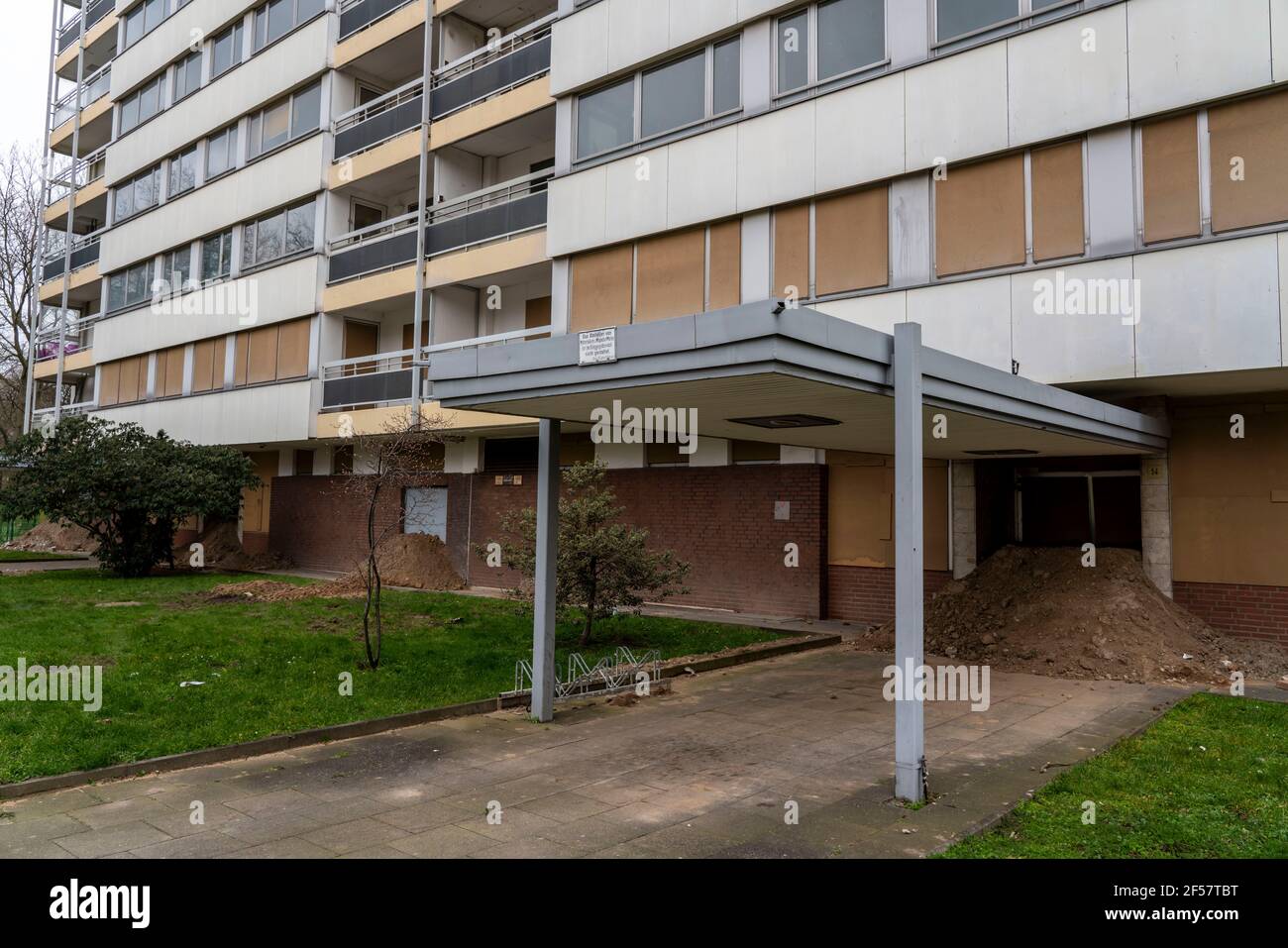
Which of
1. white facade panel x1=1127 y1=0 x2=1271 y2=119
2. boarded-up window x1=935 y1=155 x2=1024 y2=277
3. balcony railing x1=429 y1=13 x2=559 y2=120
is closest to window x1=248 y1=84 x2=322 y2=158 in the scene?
balcony railing x1=429 y1=13 x2=559 y2=120

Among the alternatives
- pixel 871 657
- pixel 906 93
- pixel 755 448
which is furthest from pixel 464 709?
pixel 906 93

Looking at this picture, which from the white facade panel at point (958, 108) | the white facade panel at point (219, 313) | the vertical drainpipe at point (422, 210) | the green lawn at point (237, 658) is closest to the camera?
the green lawn at point (237, 658)

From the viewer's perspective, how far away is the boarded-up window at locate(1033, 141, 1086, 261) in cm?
1220

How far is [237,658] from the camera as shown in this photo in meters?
11.2

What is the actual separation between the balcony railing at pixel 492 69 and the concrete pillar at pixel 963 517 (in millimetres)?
12201

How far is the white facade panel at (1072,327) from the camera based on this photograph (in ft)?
38.2

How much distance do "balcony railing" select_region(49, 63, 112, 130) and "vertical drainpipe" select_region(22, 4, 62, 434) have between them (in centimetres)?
41

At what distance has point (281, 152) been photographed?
26156 mm

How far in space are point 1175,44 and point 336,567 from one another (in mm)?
22469

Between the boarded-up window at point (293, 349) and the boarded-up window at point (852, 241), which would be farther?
the boarded-up window at point (293, 349)

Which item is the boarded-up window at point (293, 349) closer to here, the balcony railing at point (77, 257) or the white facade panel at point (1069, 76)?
the balcony railing at point (77, 257)

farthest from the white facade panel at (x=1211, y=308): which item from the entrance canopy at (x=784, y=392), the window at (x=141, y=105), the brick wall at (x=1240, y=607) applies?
the window at (x=141, y=105)

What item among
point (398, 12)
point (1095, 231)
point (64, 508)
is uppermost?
point (398, 12)

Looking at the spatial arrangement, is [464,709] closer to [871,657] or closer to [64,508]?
[871,657]
